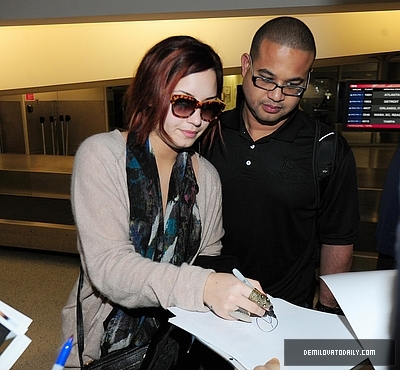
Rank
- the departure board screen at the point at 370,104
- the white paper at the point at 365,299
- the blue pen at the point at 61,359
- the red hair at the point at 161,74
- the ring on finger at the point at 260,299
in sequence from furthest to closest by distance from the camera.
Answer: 1. the departure board screen at the point at 370,104
2. the red hair at the point at 161,74
3. the ring on finger at the point at 260,299
4. the white paper at the point at 365,299
5. the blue pen at the point at 61,359

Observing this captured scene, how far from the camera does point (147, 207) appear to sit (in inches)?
42.3

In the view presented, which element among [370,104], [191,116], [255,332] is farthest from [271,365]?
[370,104]

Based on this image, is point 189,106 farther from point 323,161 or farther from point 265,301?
point 323,161

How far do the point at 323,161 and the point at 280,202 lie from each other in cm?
21

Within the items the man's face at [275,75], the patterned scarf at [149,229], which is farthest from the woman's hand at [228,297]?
the man's face at [275,75]

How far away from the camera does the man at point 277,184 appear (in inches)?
56.7

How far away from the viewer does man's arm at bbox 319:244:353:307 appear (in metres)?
1.58

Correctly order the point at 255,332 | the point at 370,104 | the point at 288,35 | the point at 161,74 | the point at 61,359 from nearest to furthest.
Result: the point at 61,359
the point at 255,332
the point at 161,74
the point at 288,35
the point at 370,104

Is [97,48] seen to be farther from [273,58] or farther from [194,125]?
[194,125]

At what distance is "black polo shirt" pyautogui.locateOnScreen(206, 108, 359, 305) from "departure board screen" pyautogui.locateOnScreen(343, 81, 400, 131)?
762 millimetres

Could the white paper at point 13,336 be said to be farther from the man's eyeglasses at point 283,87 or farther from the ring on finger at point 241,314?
the man's eyeglasses at point 283,87

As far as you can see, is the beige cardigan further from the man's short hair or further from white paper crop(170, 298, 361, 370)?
the man's short hair

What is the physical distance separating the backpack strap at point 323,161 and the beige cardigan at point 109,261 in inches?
19.0

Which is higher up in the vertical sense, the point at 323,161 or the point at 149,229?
the point at 323,161
